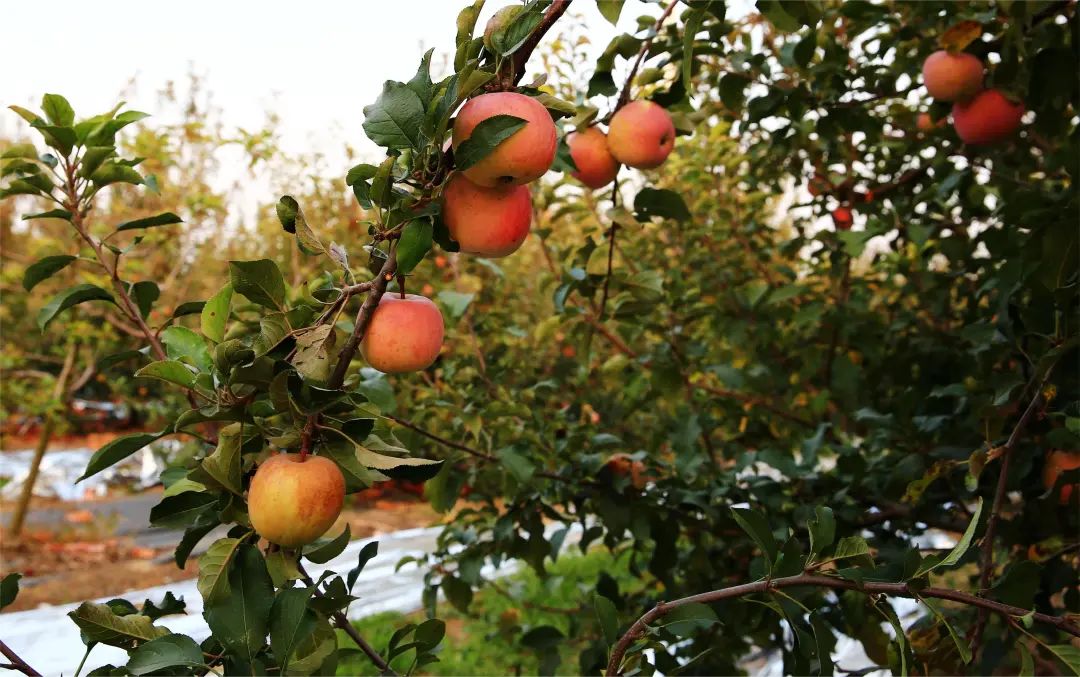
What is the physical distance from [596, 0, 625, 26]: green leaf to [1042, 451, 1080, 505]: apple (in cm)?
82

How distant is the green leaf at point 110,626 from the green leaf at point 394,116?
1.37ft

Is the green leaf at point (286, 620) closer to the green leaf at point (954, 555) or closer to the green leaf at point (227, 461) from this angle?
the green leaf at point (227, 461)

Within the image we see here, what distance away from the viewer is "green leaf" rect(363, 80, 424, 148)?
523 mm

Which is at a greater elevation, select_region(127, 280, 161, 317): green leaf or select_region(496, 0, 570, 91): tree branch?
select_region(496, 0, 570, 91): tree branch

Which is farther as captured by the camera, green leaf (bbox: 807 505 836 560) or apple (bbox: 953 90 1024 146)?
apple (bbox: 953 90 1024 146)

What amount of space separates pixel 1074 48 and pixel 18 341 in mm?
7121

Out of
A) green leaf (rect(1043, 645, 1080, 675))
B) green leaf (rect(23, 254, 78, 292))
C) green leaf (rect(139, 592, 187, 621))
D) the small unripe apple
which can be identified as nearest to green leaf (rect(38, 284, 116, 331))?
green leaf (rect(23, 254, 78, 292))

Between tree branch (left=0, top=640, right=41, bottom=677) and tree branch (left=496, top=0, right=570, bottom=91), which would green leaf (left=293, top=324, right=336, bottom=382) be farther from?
tree branch (left=0, top=640, right=41, bottom=677)

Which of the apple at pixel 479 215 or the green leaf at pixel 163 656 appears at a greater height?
the apple at pixel 479 215

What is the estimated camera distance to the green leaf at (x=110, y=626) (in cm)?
61

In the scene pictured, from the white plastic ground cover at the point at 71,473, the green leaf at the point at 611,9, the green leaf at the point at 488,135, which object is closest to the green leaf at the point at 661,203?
the green leaf at the point at 611,9

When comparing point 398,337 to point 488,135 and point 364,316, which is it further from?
point 488,135

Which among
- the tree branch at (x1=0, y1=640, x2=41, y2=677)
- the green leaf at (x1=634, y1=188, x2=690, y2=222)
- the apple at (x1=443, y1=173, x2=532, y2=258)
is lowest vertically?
the tree branch at (x1=0, y1=640, x2=41, y2=677)

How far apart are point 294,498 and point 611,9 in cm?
55
